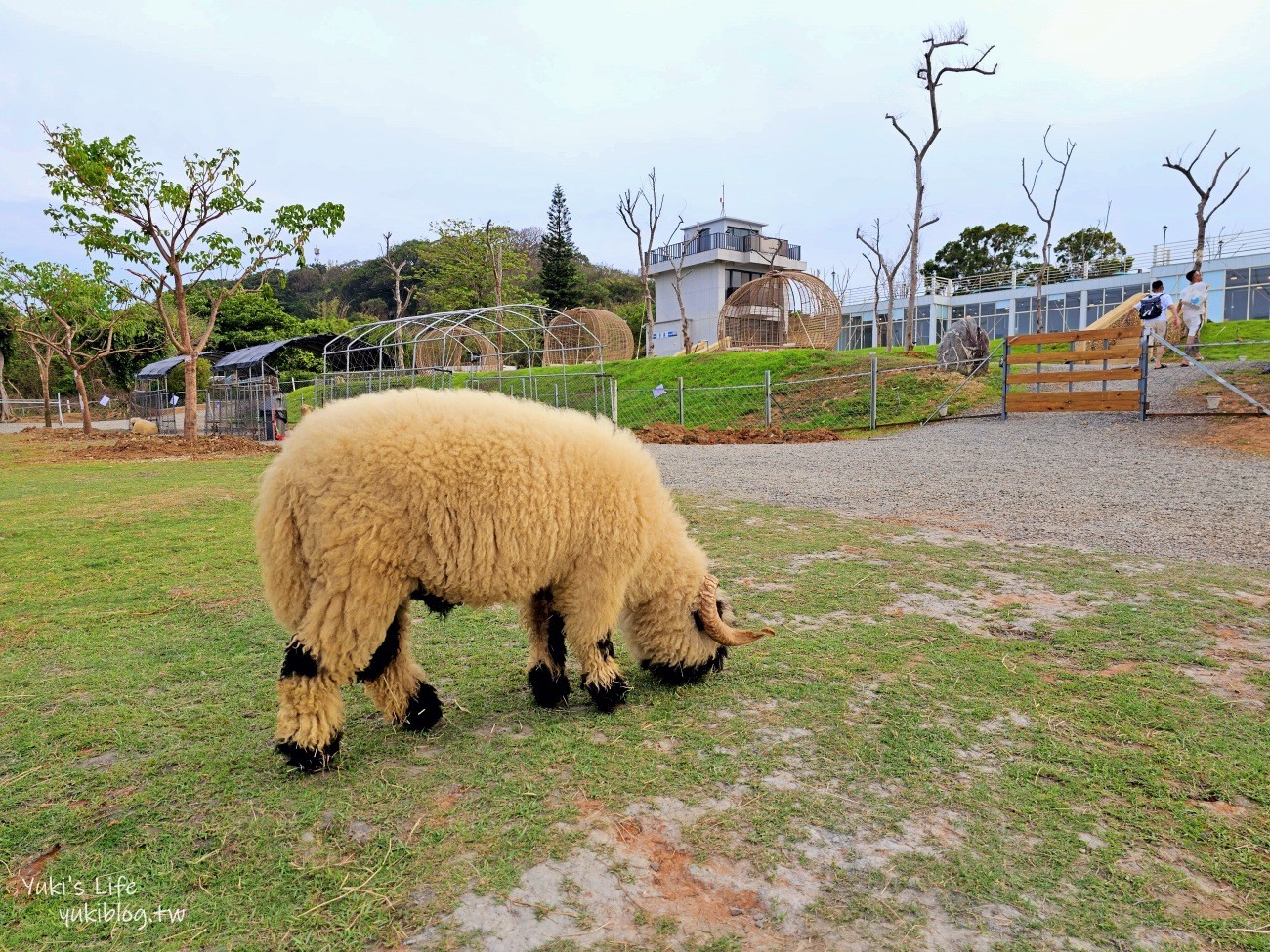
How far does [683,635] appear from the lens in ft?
13.0

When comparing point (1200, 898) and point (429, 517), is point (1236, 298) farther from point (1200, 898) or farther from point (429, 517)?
point (429, 517)

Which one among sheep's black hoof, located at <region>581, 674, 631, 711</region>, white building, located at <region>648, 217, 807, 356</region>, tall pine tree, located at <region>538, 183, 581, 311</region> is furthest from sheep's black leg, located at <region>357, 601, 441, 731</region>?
tall pine tree, located at <region>538, 183, 581, 311</region>

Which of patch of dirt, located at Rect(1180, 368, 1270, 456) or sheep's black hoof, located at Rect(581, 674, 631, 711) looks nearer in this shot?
sheep's black hoof, located at Rect(581, 674, 631, 711)

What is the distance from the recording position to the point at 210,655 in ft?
15.0

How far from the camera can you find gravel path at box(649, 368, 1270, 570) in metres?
7.21

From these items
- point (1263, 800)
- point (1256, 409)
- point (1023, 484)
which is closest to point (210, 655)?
point (1263, 800)

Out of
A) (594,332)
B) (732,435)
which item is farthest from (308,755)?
(594,332)

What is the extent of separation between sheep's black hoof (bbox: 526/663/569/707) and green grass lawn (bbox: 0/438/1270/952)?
9cm

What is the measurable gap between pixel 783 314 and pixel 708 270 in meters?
16.5

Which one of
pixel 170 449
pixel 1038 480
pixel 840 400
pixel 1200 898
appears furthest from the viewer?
pixel 840 400

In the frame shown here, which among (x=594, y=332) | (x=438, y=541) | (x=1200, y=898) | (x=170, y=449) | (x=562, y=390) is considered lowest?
(x=1200, y=898)

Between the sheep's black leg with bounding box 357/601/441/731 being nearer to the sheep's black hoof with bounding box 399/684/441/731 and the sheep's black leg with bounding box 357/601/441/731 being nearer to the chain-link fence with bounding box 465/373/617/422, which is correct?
the sheep's black hoof with bounding box 399/684/441/731

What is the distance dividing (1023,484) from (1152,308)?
1124 centimetres

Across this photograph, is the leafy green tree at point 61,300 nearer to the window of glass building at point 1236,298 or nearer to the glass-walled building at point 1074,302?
the glass-walled building at point 1074,302
